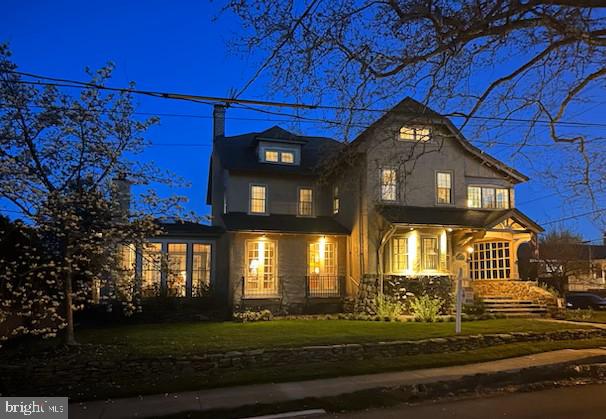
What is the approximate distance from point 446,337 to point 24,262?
9827mm

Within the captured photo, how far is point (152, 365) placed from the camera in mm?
9500

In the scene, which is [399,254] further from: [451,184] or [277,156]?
[277,156]

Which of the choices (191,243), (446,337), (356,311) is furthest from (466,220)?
(191,243)

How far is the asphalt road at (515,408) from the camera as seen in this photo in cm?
726

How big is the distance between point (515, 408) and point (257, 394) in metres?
4.14

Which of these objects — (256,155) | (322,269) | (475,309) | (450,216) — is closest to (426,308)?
(475,309)

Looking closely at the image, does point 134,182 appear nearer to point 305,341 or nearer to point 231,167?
point 305,341

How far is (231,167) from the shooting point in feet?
66.9

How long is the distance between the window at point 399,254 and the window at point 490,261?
4.63 metres

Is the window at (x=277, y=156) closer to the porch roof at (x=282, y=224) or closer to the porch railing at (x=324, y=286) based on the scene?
the porch roof at (x=282, y=224)

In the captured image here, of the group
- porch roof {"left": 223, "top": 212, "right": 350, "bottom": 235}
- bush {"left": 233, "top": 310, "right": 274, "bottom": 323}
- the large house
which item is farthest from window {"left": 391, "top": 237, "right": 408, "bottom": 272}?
bush {"left": 233, "top": 310, "right": 274, "bottom": 323}

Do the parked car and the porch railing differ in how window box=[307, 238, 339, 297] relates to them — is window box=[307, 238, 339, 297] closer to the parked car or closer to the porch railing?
the porch railing

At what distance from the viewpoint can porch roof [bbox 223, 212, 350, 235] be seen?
1872 centimetres

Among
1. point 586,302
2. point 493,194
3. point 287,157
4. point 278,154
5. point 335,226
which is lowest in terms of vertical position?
point 586,302
